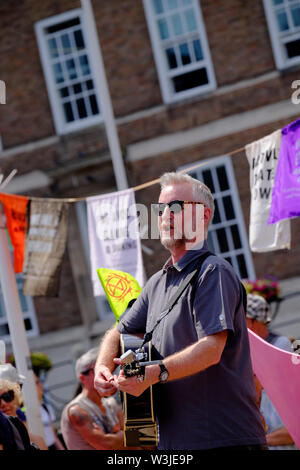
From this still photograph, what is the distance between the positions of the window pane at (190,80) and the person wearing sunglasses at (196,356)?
9.96 m

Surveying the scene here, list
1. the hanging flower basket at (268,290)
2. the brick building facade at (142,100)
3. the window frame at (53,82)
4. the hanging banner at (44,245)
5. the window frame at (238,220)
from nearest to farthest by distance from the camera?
the hanging banner at (44,245), the hanging flower basket at (268,290), the brick building facade at (142,100), the window frame at (238,220), the window frame at (53,82)

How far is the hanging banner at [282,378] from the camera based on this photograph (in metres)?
3.14

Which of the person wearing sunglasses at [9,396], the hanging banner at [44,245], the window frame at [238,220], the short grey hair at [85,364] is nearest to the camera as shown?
the person wearing sunglasses at [9,396]

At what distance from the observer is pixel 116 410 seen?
5.03 meters

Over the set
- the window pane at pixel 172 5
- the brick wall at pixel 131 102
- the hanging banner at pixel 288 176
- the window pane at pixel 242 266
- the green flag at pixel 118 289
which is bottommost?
the window pane at pixel 242 266

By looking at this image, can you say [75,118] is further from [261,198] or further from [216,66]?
[261,198]

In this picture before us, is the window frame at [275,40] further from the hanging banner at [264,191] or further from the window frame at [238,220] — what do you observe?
the hanging banner at [264,191]

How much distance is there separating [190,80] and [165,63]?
0.56 metres

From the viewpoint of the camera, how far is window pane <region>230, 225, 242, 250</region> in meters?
12.1

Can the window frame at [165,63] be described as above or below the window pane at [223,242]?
above

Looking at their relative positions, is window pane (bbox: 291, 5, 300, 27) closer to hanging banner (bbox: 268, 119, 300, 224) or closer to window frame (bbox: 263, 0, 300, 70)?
window frame (bbox: 263, 0, 300, 70)

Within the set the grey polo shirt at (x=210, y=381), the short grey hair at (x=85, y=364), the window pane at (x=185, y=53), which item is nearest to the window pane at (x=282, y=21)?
the window pane at (x=185, y=53)

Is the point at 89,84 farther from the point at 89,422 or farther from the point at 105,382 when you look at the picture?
the point at 105,382

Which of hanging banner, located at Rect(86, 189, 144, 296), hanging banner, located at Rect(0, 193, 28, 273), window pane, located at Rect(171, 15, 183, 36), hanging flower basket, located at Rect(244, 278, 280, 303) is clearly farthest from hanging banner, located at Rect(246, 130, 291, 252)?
window pane, located at Rect(171, 15, 183, 36)
